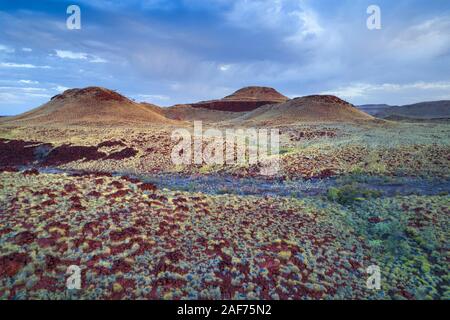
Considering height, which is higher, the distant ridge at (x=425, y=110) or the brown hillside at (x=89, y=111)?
the distant ridge at (x=425, y=110)

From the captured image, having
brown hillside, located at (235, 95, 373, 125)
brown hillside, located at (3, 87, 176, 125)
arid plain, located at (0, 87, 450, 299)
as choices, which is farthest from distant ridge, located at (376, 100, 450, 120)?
arid plain, located at (0, 87, 450, 299)

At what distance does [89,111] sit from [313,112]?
173 feet

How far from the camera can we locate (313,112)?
67938mm

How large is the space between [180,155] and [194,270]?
75.3 ft

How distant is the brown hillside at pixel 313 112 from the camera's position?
63062 mm

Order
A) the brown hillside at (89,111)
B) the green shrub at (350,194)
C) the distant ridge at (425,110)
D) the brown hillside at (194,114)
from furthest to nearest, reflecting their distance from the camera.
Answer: the distant ridge at (425,110) < the brown hillside at (194,114) < the brown hillside at (89,111) < the green shrub at (350,194)

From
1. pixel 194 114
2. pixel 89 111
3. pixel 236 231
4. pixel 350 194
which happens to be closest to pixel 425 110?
pixel 194 114

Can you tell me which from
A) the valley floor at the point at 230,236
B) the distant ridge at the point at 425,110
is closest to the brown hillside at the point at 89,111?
the valley floor at the point at 230,236

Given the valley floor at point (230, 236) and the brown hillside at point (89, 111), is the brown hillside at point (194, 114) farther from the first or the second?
the valley floor at point (230, 236)

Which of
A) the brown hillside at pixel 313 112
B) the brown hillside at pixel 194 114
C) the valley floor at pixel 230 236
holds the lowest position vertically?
the valley floor at pixel 230 236

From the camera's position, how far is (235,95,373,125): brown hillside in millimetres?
63062

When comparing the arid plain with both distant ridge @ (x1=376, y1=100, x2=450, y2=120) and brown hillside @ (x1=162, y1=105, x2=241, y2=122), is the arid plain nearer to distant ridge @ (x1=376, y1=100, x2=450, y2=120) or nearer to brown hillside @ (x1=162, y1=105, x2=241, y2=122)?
brown hillside @ (x1=162, y1=105, x2=241, y2=122)

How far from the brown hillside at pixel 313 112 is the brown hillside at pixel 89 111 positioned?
2571 cm
